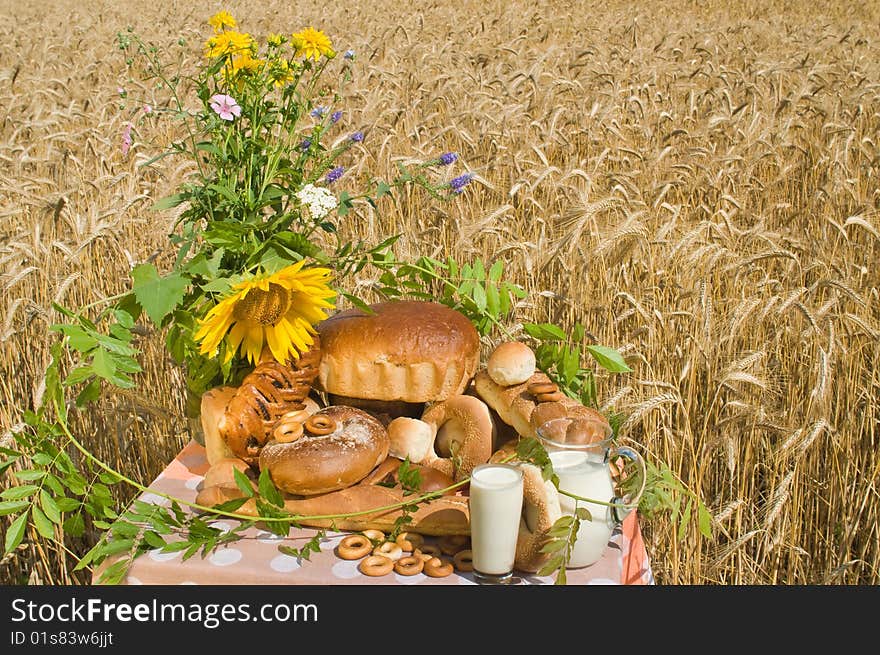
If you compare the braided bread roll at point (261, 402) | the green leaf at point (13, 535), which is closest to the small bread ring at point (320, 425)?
the braided bread roll at point (261, 402)

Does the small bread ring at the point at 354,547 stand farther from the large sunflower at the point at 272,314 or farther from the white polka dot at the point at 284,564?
the large sunflower at the point at 272,314

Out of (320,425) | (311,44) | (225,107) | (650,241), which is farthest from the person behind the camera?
(650,241)

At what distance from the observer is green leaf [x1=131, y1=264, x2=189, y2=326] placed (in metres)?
1.61

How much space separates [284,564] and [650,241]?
193 cm

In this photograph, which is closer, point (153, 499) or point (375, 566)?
point (375, 566)

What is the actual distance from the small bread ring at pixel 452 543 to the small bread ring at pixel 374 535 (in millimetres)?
106

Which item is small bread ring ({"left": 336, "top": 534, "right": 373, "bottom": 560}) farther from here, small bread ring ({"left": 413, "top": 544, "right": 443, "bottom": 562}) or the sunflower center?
the sunflower center

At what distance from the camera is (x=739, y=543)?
6.52 ft

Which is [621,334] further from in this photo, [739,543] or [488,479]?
[488,479]

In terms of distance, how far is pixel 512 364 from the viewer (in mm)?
1681

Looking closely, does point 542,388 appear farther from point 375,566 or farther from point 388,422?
point 375,566

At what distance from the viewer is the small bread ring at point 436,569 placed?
146cm

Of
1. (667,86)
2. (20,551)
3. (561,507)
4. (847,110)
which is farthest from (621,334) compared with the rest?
(667,86)

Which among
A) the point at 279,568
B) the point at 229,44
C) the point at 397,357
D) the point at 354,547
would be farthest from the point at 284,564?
the point at 229,44
